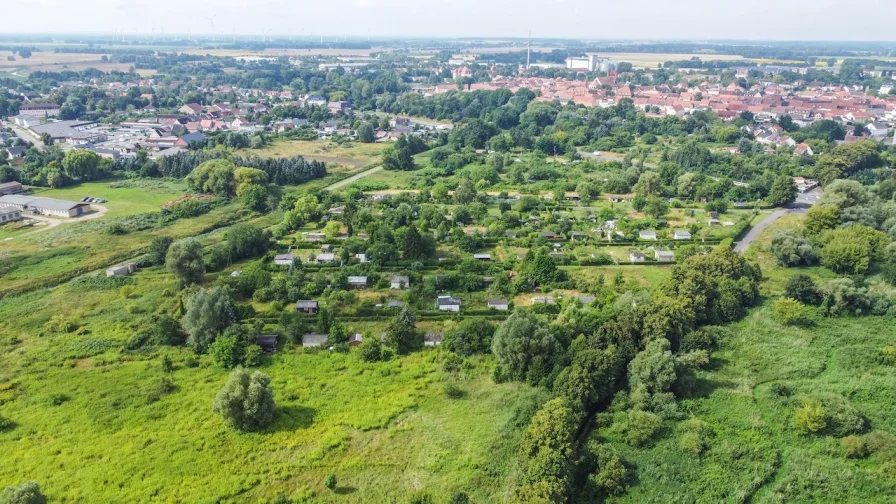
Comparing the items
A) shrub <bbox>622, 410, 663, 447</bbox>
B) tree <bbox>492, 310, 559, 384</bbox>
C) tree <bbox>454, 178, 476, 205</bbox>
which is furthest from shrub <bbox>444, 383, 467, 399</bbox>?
tree <bbox>454, 178, 476, 205</bbox>

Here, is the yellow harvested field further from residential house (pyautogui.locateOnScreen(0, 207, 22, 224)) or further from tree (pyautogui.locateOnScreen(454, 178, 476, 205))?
tree (pyautogui.locateOnScreen(454, 178, 476, 205))

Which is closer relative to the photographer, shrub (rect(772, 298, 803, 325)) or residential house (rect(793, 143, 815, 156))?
shrub (rect(772, 298, 803, 325))

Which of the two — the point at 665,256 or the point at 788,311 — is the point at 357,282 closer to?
the point at 665,256

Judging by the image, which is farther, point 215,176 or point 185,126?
point 185,126

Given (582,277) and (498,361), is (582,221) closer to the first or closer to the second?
(582,277)


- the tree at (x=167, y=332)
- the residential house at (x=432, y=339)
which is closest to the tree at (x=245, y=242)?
the tree at (x=167, y=332)

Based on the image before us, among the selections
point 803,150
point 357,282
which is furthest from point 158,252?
point 803,150

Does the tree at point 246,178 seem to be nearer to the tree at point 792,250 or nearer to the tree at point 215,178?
the tree at point 215,178

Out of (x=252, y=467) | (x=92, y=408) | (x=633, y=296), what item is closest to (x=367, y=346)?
(x=252, y=467)
